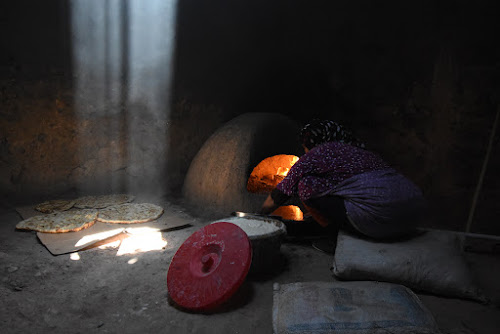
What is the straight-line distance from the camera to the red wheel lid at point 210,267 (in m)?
1.96

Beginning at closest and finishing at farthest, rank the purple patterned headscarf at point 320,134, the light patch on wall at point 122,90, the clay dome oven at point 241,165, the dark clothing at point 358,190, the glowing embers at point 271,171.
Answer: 1. the dark clothing at point 358,190
2. the purple patterned headscarf at point 320,134
3. the clay dome oven at point 241,165
4. the light patch on wall at point 122,90
5. the glowing embers at point 271,171

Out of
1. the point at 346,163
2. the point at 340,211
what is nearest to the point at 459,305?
the point at 340,211

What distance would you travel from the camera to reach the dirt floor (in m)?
→ 1.91

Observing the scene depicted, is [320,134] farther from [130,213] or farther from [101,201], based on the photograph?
[101,201]

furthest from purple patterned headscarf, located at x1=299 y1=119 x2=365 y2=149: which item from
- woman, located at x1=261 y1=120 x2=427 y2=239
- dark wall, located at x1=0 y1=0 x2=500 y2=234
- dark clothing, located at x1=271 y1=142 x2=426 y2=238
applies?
dark wall, located at x1=0 y1=0 x2=500 y2=234

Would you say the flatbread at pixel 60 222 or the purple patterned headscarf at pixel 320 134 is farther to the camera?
the flatbread at pixel 60 222

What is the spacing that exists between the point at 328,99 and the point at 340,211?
2.57m

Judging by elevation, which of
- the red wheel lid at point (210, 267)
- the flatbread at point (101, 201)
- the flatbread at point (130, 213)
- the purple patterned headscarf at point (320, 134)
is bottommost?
the flatbread at point (101, 201)

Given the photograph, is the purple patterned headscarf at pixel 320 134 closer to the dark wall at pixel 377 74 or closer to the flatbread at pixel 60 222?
the dark wall at pixel 377 74

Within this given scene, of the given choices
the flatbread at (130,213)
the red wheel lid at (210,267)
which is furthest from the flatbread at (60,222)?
the red wheel lid at (210,267)

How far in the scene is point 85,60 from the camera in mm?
3865

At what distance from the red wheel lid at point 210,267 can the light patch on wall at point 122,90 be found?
2.32 m

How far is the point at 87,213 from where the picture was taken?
11.2 ft

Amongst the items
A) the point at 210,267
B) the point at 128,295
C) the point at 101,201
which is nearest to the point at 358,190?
the point at 210,267
